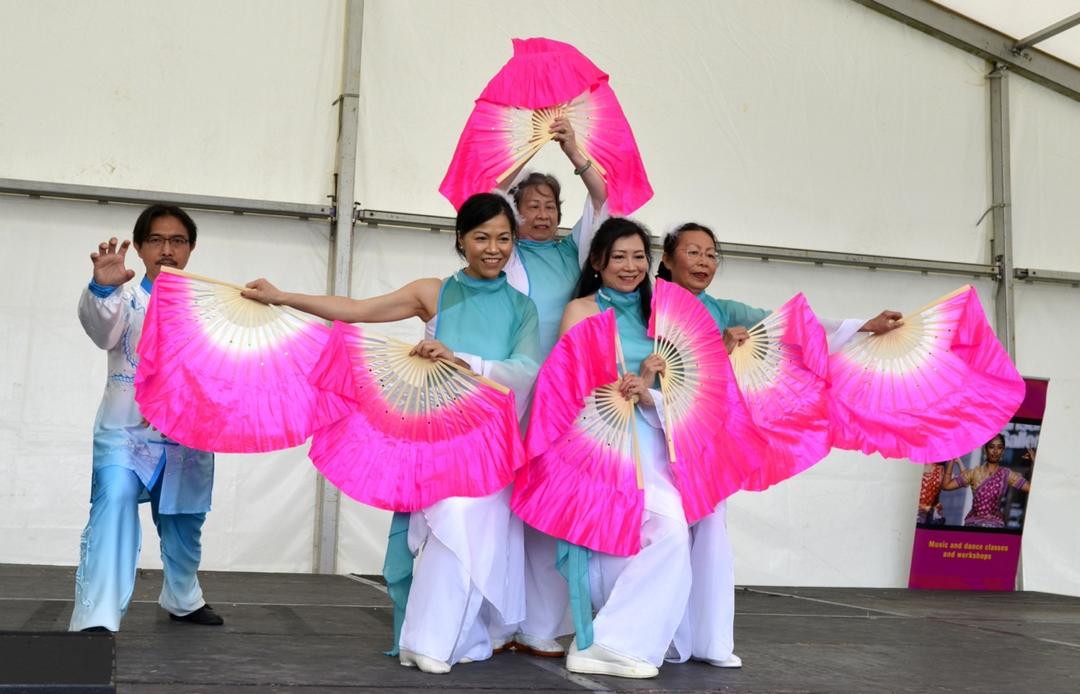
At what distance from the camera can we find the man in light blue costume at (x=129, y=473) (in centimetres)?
325

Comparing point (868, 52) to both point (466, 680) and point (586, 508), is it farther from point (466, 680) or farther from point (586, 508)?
point (466, 680)

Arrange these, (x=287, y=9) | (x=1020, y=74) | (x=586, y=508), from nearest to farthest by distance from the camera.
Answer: (x=586, y=508) → (x=287, y=9) → (x=1020, y=74)

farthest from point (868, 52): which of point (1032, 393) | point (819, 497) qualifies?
point (819, 497)

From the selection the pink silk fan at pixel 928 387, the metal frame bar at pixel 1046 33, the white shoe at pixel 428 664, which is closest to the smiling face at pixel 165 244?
the white shoe at pixel 428 664

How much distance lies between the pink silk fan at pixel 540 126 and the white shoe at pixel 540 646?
4.43 ft

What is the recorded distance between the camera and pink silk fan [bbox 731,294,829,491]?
11.8 feet

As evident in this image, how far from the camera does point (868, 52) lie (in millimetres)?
7582

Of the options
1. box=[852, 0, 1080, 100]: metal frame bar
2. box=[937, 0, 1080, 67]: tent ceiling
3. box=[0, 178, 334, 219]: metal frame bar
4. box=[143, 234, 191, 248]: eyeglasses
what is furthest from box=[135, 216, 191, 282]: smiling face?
box=[937, 0, 1080, 67]: tent ceiling

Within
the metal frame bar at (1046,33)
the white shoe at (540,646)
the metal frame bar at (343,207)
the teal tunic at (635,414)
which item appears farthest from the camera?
the metal frame bar at (1046,33)

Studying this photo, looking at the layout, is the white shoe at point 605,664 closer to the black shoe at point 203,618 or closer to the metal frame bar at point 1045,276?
the black shoe at point 203,618

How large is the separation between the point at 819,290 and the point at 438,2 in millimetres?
2943

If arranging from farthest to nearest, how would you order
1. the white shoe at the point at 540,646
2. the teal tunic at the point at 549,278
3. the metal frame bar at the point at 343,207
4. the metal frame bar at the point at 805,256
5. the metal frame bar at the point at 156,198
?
the metal frame bar at the point at 805,256 → the metal frame bar at the point at 343,207 → the metal frame bar at the point at 156,198 → the teal tunic at the point at 549,278 → the white shoe at the point at 540,646

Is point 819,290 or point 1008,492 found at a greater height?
point 819,290

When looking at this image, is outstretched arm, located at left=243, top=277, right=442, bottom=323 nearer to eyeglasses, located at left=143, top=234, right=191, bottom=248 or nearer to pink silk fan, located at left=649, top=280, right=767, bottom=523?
eyeglasses, located at left=143, top=234, right=191, bottom=248
